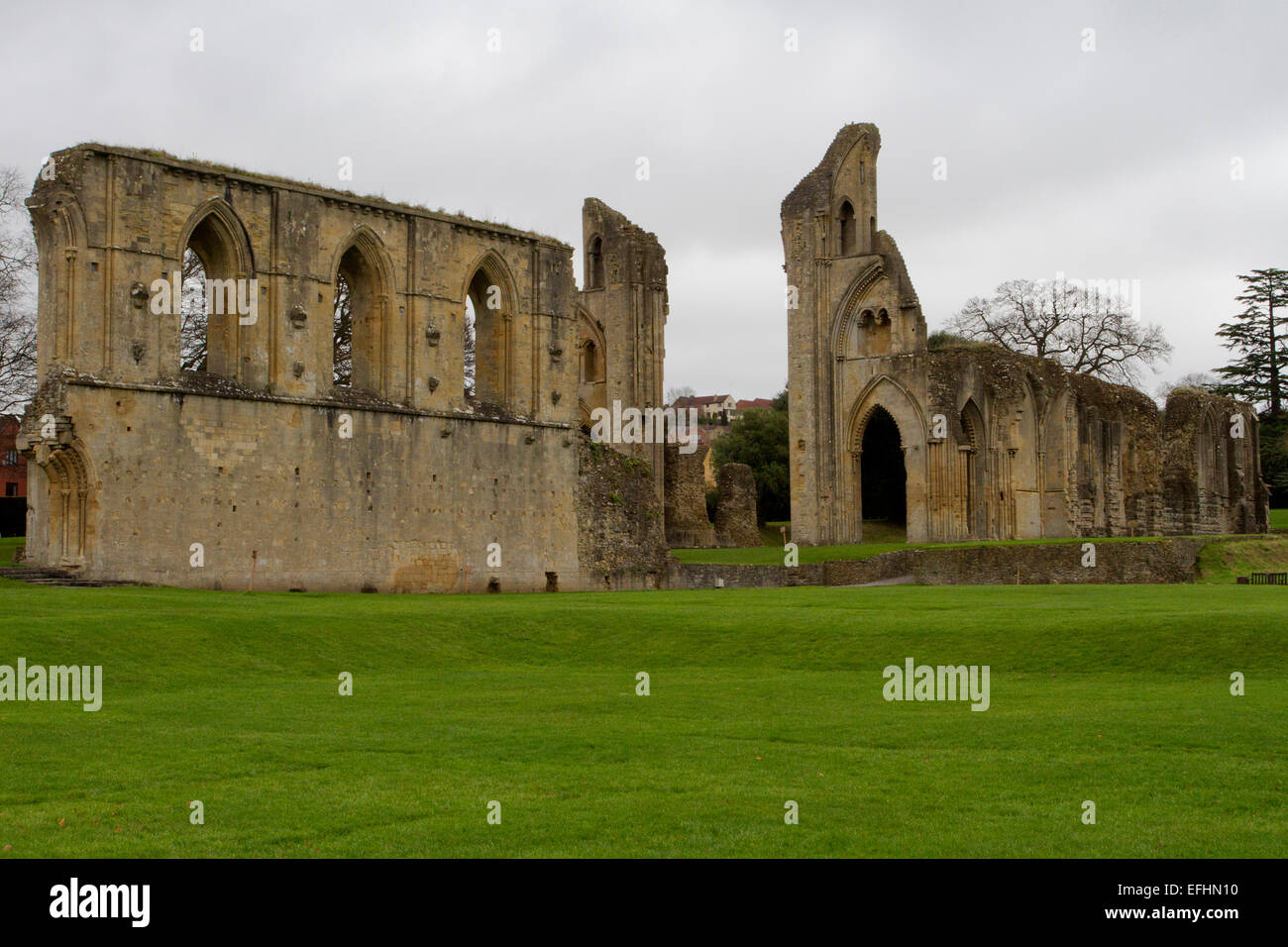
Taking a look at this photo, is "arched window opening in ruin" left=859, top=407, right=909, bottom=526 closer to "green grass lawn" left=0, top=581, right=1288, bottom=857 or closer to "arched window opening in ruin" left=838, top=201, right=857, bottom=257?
"arched window opening in ruin" left=838, top=201, right=857, bottom=257

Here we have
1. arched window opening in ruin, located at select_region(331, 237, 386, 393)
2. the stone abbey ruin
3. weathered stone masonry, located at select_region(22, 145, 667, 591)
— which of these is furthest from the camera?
arched window opening in ruin, located at select_region(331, 237, 386, 393)

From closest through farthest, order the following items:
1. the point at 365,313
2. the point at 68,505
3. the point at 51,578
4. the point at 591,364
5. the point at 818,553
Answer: the point at 51,578, the point at 68,505, the point at 365,313, the point at 818,553, the point at 591,364

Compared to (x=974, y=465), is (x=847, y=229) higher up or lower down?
higher up

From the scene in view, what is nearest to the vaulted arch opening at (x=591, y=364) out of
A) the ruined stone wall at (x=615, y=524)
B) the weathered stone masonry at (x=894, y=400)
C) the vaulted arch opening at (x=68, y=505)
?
the weathered stone masonry at (x=894, y=400)

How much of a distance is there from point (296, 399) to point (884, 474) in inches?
1319

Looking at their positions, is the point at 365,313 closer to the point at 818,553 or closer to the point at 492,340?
the point at 492,340

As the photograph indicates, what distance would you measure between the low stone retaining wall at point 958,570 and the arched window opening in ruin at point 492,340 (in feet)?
22.6

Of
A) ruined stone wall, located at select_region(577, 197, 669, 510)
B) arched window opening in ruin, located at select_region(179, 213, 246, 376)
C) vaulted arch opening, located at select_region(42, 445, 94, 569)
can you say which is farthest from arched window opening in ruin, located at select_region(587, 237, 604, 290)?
vaulted arch opening, located at select_region(42, 445, 94, 569)

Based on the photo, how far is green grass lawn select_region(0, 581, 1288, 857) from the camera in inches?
363

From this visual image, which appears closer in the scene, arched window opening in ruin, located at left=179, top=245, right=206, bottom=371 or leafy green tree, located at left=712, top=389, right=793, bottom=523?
arched window opening in ruin, located at left=179, top=245, right=206, bottom=371

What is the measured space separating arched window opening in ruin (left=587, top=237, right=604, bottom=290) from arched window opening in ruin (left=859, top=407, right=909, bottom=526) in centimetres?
1307

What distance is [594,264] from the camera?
57.6 metres

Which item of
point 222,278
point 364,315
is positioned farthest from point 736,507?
point 222,278
